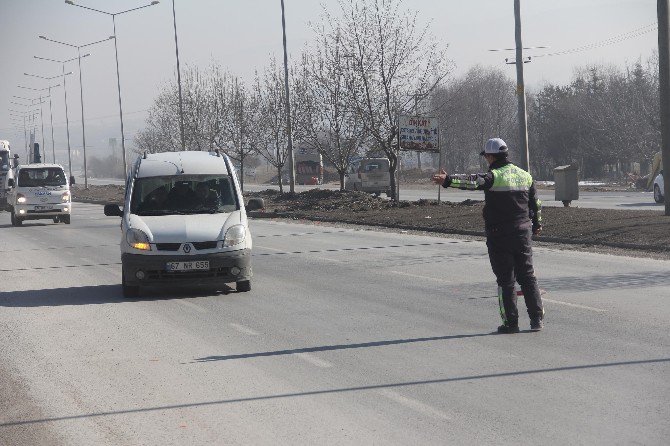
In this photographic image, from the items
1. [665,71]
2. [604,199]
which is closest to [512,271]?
[665,71]

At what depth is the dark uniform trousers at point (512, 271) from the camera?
10.8m

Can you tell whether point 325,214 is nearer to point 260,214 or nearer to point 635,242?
point 260,214

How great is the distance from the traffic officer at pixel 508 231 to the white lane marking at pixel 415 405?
287cm

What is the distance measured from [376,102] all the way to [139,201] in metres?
25.4

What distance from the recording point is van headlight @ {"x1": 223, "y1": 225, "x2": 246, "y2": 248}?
49.4 ft

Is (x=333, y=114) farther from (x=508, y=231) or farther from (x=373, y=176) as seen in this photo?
(x=508, y=231)

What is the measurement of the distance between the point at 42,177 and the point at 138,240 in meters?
25.8

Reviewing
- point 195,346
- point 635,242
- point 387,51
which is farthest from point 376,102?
point 195,346

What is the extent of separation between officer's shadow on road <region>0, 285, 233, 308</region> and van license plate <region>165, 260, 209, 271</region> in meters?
0.56

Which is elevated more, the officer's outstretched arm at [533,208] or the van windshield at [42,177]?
the van windshield at [42,177]

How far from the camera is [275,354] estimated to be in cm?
1018

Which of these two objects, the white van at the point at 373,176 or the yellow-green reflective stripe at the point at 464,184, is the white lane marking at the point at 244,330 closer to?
the yellow-green reflective stripe at the point at 464,184

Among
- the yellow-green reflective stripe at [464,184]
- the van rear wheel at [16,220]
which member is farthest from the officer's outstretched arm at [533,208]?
the van rear wheel at [16,220]

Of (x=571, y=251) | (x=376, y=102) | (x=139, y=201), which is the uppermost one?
(x=376, y=102)
